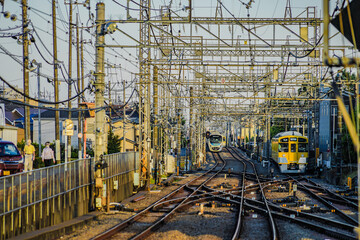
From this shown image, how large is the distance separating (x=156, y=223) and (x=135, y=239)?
2.10 meters

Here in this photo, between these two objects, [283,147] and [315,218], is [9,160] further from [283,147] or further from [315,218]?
[283,147]

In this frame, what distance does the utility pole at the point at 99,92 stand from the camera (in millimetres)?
14406

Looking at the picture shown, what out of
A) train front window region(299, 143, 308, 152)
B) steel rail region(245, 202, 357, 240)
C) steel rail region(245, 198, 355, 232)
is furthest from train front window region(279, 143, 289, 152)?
steel rail region(245, 202, 357, 240)

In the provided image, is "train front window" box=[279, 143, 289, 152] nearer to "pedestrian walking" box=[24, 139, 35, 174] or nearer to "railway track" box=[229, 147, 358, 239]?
→ "railway track" box=[229, 147, 358, 239]

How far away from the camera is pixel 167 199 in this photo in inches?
736

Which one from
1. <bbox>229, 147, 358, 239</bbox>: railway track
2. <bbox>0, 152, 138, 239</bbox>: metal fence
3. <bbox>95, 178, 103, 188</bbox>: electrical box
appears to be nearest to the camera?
<bbox>0, 152, 138, 239</bbox>: metal fence

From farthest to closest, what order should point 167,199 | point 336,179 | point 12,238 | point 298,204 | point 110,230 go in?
point 336,179 → point 167,199 → point 298,204 → point 110,230 → point 12,238

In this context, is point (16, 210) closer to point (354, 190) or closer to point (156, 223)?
point (156, 223)

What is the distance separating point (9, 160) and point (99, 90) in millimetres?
5644

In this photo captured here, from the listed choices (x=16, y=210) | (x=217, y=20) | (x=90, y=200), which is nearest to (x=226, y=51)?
(x=217, y=20)

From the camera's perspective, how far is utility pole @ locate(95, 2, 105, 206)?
14.4m

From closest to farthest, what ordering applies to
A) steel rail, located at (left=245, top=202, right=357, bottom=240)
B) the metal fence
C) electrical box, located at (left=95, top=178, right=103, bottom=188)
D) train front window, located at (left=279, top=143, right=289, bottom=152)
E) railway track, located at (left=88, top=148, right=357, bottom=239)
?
the metal fence → steel rail, located at (left=245, top=202, right=357, bottom=240) → railway track, located at (left=88, top=148, right=357, bottom=239) → electrical box, located at (left=95, top=178, right=103, bottom=188) → train front window, located at (left=279, top=143, right=289, bottom=152)

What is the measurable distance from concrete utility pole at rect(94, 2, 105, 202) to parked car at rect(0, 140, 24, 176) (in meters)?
4.65

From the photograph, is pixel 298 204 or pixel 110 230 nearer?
pixel 110 230
